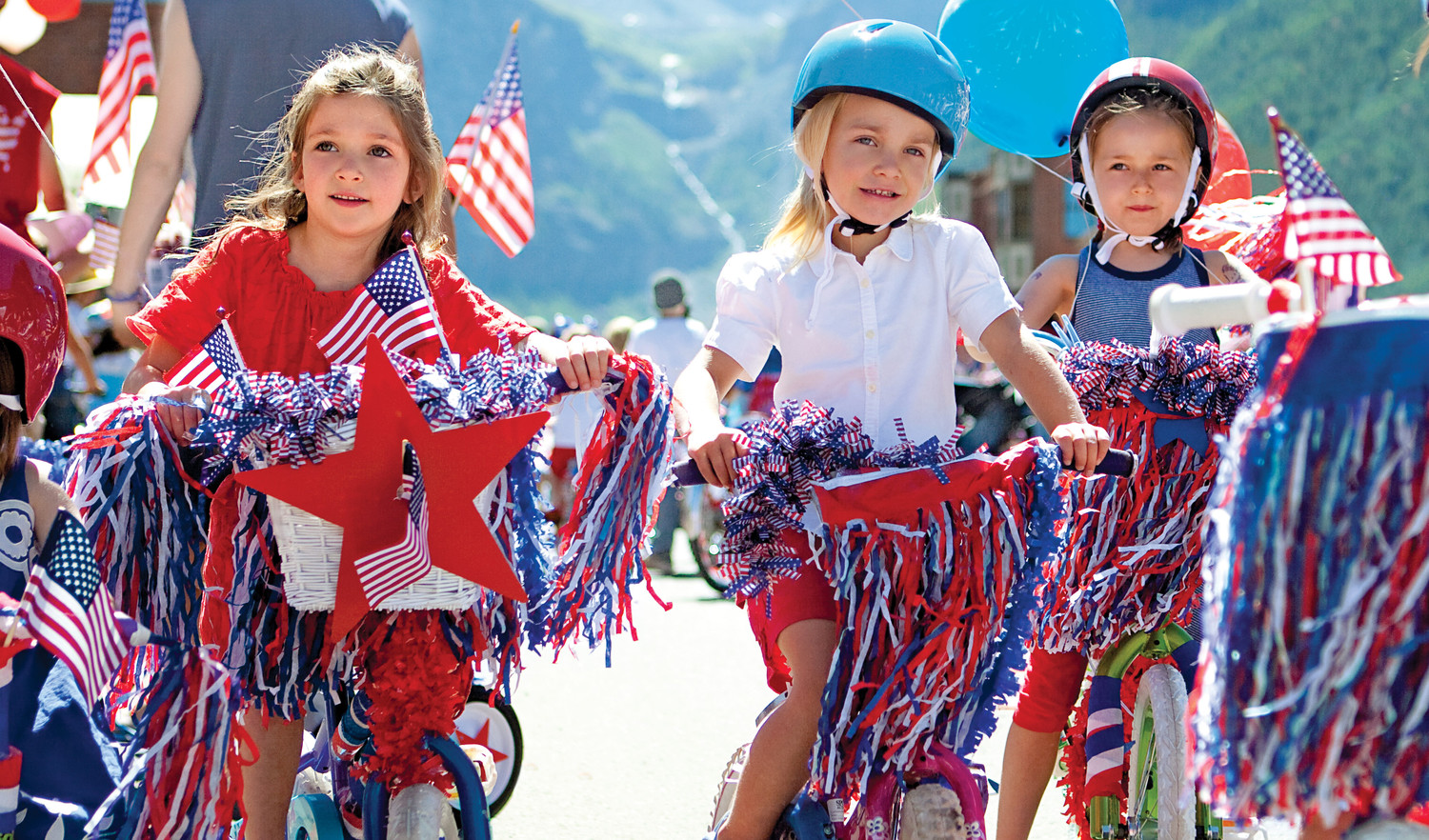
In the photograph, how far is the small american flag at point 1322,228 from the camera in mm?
1878

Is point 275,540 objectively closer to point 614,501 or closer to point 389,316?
point 389,316

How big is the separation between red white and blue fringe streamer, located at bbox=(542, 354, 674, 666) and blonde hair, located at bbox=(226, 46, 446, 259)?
2.01 ft

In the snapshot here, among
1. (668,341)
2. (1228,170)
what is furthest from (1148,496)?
(668,341)

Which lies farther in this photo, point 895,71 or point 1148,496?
point 1148,496

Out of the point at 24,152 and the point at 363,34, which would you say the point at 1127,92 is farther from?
the point at 24,152

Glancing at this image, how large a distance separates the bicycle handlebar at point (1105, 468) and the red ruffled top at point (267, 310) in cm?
46

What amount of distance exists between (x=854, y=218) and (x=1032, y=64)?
1.39 meters

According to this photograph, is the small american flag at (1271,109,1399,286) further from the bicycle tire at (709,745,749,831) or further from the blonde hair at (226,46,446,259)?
the blonde hair at (226,46,446,259)

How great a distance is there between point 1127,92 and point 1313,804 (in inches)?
86.5

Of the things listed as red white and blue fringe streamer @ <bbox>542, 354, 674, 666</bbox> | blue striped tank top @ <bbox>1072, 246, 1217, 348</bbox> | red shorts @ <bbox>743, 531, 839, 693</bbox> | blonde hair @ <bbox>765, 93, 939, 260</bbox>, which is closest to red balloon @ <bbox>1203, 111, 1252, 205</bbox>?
blue striped tank top @ <bbox>1072, 246, 1217, 348</bbox>

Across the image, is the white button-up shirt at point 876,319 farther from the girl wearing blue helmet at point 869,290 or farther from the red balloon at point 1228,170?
the red balloon at point 1228,170

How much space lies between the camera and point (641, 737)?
5.24 m

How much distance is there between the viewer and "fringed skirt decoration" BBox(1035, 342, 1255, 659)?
316cm

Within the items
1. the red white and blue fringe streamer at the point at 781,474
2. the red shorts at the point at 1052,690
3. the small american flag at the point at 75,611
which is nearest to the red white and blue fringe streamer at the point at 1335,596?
the red white and blue fringe streamer at the point at 781,474
